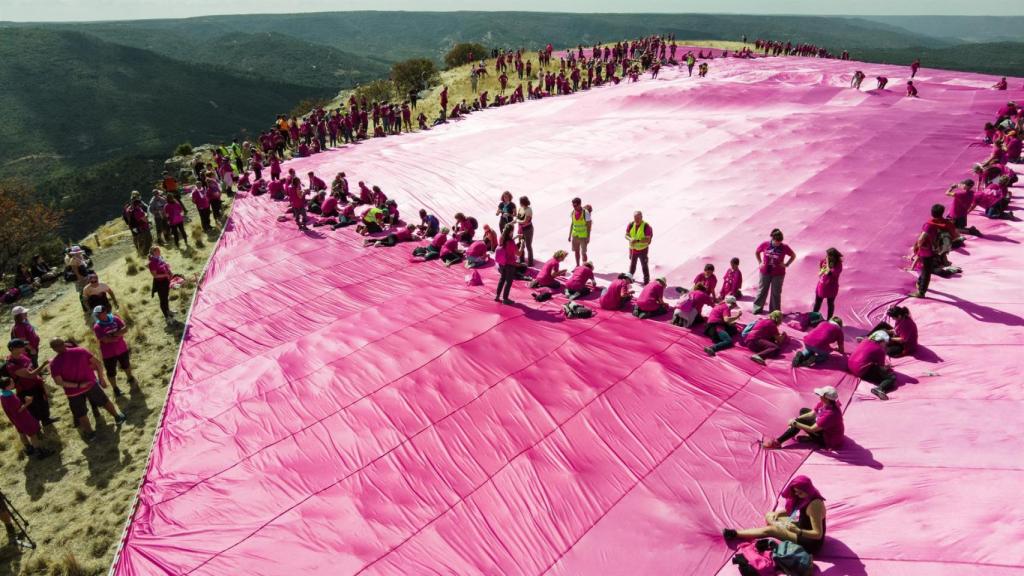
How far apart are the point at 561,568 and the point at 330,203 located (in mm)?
13820

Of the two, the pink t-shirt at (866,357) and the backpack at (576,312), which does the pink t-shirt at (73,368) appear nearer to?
the backpack at (576,312)

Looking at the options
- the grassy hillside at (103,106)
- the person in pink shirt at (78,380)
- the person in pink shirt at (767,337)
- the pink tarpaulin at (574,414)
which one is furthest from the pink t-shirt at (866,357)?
the grassy hillside at (103,106)

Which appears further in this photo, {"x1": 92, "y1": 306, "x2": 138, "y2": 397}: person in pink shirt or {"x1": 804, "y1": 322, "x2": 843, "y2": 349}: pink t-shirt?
{"x1": 92, "y1": 306, "x2": 138, "y2": 397}: person in pink shirt

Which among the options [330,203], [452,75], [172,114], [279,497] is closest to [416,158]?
[330,203]

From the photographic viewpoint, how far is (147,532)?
6.14m

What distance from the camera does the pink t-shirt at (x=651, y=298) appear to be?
1034 cm

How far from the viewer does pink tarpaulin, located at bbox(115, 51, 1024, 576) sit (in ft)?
18.5

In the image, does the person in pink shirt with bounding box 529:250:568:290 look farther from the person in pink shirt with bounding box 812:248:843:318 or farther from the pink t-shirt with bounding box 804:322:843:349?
the pink t-shirt with bounding box 804:322:843:349

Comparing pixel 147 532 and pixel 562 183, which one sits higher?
pixel 562 183

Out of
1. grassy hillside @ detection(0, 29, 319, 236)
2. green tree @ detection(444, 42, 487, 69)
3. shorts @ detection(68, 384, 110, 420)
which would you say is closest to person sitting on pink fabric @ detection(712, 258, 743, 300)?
shorts @ detection(68, 384, 110, 420)

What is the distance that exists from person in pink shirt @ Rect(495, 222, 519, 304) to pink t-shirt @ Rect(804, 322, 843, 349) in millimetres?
5241

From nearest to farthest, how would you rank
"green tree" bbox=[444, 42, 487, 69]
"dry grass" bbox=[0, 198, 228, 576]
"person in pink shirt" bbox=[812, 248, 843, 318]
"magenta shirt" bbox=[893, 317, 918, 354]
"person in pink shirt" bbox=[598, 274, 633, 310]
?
"dry grass" bbox=[0, 198, 228, 576]
"magenta shirt" bbox=[893, 317, 918, 354]
"person in pink shirt" bbox=[812, 248, 843, 318]
"person in pink shirt" bbox=[598, 274, 633, 310]
"green tree" bbox=[444, 42, 487, 69]

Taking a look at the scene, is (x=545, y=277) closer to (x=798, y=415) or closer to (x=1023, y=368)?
(x=798, y=415)

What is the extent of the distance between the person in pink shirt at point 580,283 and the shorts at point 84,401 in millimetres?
8194
